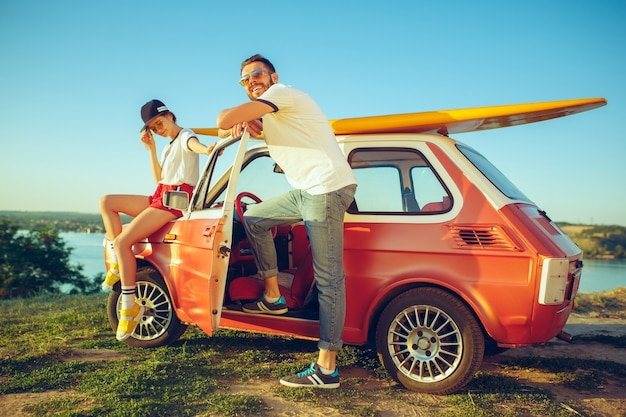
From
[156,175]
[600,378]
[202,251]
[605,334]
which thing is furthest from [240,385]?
[605,334]

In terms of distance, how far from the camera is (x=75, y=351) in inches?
192

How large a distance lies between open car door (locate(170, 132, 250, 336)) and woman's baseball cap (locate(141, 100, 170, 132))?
67cm

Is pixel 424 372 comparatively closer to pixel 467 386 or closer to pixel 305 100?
pixel 467 386

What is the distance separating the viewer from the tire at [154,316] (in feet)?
16.1

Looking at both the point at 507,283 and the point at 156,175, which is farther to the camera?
the point at 156,175

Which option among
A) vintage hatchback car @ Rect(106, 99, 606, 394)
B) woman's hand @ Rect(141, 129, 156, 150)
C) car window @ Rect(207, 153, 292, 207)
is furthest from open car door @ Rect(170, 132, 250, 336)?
woman's hand @ Rect(141, 129, 156, 150)

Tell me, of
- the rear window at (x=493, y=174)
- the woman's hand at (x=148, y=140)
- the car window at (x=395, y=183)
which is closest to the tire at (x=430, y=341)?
the car window at (x=395, y=183)

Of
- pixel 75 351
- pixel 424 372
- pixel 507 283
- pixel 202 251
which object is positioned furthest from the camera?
pixel 75 351

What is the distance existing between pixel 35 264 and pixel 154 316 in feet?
85.8

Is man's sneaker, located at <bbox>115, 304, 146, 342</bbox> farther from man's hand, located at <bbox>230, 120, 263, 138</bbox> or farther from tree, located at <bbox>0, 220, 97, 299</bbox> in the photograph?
tree, located at <bbox>0, 220, 97, 299</bbox>

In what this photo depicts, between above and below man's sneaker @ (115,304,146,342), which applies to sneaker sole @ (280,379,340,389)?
below

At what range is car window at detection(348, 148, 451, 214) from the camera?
409cm

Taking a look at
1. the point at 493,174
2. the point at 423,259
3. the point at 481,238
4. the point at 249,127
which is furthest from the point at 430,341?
the point at 249,127

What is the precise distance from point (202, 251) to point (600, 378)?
11.7ft
